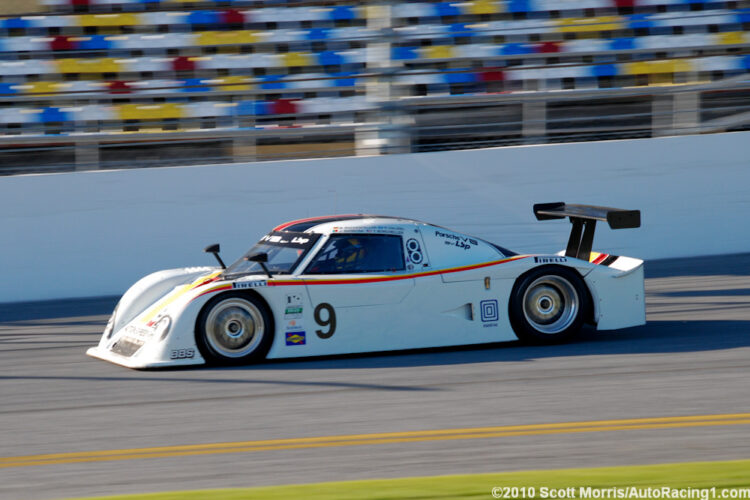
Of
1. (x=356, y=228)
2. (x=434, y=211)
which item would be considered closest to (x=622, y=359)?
(x=356, y=228)

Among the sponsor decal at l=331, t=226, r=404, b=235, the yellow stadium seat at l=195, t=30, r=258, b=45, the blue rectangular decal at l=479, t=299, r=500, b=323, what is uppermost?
the yellow stadium seat at l=195, t=30, r=258, b=45

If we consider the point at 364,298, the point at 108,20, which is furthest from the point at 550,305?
the point at 108,20

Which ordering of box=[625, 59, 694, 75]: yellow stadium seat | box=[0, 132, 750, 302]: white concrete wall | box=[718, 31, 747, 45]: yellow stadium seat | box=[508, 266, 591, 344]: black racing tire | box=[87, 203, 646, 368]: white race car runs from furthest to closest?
1. box=[718, 31, 747, 45]: yellow stadium seat
2. box=[625, 59, 694, 75]: yellow stadium seat
3. box=[0, 132, 750, 302]: white concrete wall
4. box=[508, 266, 591, 344]: black racing tire
5. box=[87, 203, 646, 368]: white race car

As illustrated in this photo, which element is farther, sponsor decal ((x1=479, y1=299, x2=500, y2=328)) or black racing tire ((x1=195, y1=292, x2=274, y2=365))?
sponsor decal ((x1=479, y1=299, x2=500, y2=328))

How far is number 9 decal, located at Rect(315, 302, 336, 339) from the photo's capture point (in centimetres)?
770

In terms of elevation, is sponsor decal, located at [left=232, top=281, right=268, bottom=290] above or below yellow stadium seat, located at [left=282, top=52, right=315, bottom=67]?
below

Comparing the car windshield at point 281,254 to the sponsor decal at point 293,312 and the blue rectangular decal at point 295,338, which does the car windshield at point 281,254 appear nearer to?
the sponsor decal at point 293,312

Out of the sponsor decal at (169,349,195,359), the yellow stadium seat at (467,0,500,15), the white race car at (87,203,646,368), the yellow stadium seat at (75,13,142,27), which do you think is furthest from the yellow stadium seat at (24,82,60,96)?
the sponsor decal at (169,349,195,359)

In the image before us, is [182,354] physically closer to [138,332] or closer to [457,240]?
[138,332]

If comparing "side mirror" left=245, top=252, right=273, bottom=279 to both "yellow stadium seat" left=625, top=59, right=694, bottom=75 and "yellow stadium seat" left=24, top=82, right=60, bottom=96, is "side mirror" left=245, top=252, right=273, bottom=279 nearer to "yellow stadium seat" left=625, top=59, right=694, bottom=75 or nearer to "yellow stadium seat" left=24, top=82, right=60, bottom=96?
"yellow stadium seat" left=625, top=59, right=694, bottom=75

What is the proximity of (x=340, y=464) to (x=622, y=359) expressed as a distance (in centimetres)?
326

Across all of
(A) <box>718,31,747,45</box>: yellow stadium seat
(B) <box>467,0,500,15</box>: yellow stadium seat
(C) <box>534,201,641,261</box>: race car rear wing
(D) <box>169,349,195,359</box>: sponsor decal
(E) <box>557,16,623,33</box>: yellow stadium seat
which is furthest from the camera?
(B) <box>467,0,500,15</box>: yellow stadium seat

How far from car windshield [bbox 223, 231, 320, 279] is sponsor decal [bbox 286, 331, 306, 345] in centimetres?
51

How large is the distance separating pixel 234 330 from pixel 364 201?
15.8ft
